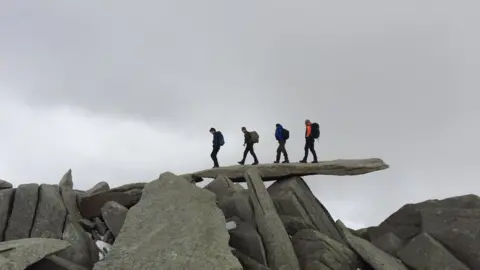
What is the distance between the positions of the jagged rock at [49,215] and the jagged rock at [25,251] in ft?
24.1

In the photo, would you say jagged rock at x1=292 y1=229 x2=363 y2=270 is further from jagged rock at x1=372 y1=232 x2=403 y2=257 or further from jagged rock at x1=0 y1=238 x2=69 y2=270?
jagged rock at x1=0 y1=238 x2=69 y2=270

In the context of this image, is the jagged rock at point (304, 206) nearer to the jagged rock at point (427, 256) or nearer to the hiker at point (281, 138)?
the hiker at point (281, 138)

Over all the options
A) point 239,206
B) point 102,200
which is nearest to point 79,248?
point 102,200

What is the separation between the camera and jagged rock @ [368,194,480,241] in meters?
28.7

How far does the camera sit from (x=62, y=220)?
90.8 ft

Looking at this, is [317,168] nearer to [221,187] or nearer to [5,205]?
[221,187]

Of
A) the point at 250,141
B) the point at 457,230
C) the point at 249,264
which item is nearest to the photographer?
the point at 249,264

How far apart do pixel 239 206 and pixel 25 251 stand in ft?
41.7

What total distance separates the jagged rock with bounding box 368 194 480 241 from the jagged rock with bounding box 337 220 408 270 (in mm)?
3557

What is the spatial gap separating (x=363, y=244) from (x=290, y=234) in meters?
4.29

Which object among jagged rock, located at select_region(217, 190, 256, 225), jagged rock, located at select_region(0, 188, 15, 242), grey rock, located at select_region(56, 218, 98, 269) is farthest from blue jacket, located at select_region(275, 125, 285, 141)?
jagged rock, located at select_region(0, 188, 15, 242)

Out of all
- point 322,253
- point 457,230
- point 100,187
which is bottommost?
point 322,253

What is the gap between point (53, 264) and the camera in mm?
20234

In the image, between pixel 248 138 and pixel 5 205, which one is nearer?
pixel 5 205
